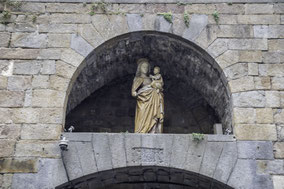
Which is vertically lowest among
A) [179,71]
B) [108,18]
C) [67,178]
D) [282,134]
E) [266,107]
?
[67,178]

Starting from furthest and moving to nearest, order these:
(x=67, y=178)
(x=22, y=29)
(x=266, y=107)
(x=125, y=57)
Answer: (x=125, y=57) → (x=22, y=29) → (x=266, y=107) → (x=67, y=178)

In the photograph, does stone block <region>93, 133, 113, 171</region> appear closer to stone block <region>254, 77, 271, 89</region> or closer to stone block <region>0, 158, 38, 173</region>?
stone block <region>0, 158, 38, 173</region>

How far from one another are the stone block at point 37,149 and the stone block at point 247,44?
12.7 ft

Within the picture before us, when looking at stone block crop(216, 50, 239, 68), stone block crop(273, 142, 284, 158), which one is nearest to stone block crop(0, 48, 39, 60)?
stone block crop(216, 50, 239, 68)

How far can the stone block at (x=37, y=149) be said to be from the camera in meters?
7.56

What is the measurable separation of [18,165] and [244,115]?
4082 millimetres

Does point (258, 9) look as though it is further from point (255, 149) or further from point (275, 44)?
point (255, 149)

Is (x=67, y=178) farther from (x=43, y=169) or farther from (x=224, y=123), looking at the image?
(x=224, y=123)

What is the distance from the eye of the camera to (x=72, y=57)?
332 inches

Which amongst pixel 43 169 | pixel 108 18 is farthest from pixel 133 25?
pixel 43 169

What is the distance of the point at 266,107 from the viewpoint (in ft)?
26.3

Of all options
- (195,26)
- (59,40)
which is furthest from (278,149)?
(59,40)

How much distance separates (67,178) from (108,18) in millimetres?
3362

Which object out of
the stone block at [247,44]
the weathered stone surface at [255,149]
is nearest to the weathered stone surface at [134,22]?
the stone block at [247,44]
